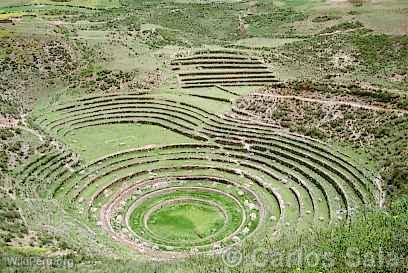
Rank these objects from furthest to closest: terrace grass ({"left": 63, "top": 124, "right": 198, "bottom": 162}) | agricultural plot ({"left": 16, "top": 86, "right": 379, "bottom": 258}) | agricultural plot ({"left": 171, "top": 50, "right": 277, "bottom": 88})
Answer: agricultural plot ({"left": 171, "top": 50, "right": 277, "bottom": 88}) → terrace grass ({"left": 63, "top": 124, "right": 198, "bottom": 162}) → agricultural plot ({"left": 16, "top": 86, "right": 379, "bottom": 258})

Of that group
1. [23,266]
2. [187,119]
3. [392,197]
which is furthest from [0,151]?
[392,197]

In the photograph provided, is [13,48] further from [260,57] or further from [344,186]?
[344,186]

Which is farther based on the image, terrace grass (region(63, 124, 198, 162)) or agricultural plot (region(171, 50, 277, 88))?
agricultural plot (region(171, 50, 277, 88))

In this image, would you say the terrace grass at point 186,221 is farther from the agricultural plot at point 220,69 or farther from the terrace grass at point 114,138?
the agricultural plot at point 220,69

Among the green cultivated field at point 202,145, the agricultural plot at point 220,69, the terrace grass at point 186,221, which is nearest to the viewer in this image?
the green cultivated field at point 202,145

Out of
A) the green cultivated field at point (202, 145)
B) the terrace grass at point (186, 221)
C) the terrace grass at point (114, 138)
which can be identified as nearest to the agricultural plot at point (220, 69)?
the green cultivated field at point (202, 145)

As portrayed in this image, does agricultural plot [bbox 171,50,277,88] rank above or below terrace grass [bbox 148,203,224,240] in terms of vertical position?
above

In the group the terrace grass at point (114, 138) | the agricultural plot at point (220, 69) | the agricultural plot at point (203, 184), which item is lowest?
the agricultural plot at point (203, 184)

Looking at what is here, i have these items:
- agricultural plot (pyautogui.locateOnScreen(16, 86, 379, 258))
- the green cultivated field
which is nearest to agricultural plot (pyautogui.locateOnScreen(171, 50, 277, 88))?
the green cultivated field

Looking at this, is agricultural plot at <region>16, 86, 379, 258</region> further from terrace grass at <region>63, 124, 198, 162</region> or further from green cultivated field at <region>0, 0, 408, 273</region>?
terrace grass at <region>63, 124, 198, 162</region>
